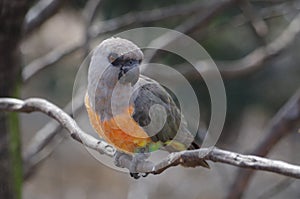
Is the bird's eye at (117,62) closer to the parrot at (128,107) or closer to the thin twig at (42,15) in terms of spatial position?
the parrot at (128,107)

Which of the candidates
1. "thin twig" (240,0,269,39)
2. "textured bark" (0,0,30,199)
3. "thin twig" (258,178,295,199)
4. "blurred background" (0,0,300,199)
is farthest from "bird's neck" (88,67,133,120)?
"blurred background" (0,0,300,199)

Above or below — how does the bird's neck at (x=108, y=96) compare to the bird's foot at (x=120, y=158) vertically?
above

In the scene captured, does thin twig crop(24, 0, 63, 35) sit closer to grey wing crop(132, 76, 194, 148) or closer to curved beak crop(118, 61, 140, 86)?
grey wing crop(132, 76, 194, 148)

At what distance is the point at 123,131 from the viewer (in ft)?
3.74

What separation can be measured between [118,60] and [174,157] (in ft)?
0.59

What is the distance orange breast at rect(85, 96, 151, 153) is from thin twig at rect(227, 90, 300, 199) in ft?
3.08

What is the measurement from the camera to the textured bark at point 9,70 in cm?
161

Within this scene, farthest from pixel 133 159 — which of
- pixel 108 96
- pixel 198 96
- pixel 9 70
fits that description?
pixel 198 96

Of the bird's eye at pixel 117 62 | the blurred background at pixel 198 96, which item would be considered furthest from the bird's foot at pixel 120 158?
the blurred background at pixel 198 96

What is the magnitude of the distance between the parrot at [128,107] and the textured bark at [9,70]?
A: 1.72 feet

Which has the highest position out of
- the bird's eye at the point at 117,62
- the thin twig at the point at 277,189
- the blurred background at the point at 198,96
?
the bird's eye at the point at 117,62

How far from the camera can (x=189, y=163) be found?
97 centimetres

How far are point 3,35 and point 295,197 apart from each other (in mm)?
3729

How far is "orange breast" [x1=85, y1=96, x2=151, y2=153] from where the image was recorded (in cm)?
113
